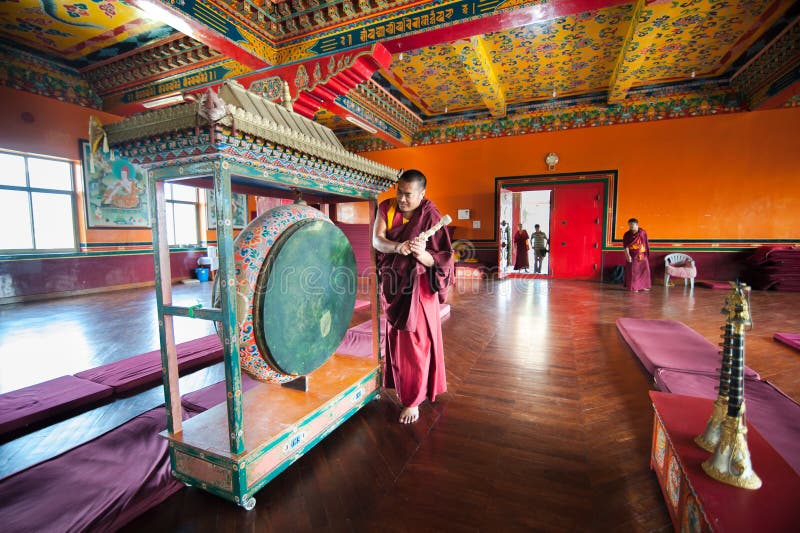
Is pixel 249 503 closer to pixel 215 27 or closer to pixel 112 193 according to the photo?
pixel 215 27

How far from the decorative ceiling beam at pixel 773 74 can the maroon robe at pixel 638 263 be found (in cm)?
297

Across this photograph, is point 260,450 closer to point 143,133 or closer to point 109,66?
point 143,133

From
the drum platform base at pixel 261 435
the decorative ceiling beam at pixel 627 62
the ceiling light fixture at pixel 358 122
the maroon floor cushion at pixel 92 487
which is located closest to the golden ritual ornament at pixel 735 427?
the drum platform base at pixel 261 435

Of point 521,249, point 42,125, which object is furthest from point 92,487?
point 521,249

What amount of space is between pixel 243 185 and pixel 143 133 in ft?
2.44

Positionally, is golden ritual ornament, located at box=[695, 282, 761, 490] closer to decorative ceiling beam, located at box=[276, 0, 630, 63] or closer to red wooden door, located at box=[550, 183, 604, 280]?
decorative ceiling beam, located at box=[276, 0, 630, 63]

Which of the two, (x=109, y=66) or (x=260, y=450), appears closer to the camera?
(x=260, y=450)

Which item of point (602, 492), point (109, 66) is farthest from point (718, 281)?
point (109, 66)

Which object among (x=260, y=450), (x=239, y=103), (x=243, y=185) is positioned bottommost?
(x=260, y=450)

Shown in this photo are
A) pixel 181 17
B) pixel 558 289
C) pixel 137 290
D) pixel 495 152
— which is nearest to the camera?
pixel 181 17

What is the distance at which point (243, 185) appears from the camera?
198 cm

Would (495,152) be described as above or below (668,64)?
below

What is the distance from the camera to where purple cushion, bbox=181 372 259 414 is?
6.82 ft

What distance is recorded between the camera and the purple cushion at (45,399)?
6.49 feet
